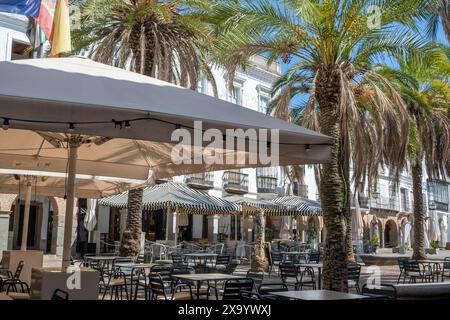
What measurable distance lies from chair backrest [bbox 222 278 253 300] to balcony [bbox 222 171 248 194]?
2500 centimetres

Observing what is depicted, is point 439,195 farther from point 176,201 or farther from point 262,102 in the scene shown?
point 176,201

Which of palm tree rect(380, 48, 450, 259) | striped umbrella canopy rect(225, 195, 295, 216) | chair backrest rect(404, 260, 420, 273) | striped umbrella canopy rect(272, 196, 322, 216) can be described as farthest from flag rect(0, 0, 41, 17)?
striped umbrella canopy rect(272, 196, 322, 216)

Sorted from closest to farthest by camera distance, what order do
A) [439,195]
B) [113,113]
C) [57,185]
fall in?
[113,113]
[57,185]
[439,195]

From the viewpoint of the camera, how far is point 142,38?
13.6 meters

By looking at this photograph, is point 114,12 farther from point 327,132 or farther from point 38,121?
point 38,121

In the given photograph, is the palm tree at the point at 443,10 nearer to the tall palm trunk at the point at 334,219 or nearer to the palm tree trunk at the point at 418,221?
the tall palm trunk at the point at 334,219

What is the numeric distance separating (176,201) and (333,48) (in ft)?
28.9

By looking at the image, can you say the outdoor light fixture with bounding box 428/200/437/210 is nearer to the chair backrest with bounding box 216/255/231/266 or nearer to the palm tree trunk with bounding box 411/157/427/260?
the palm tree trunk with bounding box 411/157/427/260

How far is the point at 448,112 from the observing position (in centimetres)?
2128

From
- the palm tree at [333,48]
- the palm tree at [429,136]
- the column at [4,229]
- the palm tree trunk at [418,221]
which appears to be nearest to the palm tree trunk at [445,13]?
the palm tree at [333,48]

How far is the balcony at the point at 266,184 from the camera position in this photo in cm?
3475

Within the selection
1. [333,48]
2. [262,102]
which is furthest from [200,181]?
[333,48]

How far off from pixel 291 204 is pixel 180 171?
14.4m

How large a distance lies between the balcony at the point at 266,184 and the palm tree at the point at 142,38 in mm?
20422
